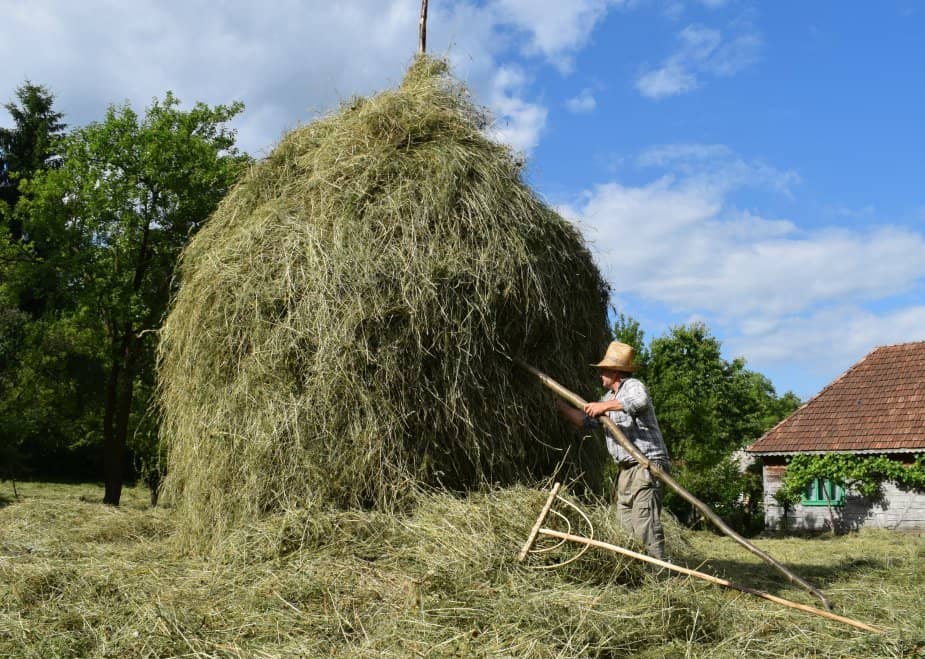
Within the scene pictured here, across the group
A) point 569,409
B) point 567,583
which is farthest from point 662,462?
point 567,583

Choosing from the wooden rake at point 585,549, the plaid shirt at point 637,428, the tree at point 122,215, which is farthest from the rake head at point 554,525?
the tree at point 122,215

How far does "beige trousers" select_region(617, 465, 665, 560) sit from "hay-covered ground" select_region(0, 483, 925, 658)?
0.22 metres

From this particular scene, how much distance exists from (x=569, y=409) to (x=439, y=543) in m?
1.61

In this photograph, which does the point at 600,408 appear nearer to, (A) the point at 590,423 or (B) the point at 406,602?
(A) the point at 590,423

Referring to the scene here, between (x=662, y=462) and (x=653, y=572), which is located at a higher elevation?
(x=662, y=462)

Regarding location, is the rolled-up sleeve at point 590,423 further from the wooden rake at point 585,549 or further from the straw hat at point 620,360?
the wooden rake at point 585,549

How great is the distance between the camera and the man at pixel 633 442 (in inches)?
226

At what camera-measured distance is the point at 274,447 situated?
576 centimetres

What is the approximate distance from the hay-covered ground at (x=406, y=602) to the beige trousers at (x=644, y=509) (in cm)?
22

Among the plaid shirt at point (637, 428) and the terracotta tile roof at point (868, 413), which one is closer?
the plaid shirt at point (637, 428)

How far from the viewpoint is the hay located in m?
5.73

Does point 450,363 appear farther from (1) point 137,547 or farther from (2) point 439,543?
(1) point 137,547

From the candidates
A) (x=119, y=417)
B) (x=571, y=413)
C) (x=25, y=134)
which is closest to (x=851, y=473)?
(x=571, y=413)

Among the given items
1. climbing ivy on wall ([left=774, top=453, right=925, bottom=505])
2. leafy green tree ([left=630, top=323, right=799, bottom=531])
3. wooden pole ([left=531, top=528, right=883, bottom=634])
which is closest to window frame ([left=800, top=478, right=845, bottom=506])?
climbing ivy on wall ([left=774, top=453, right=925, bottom=505])
